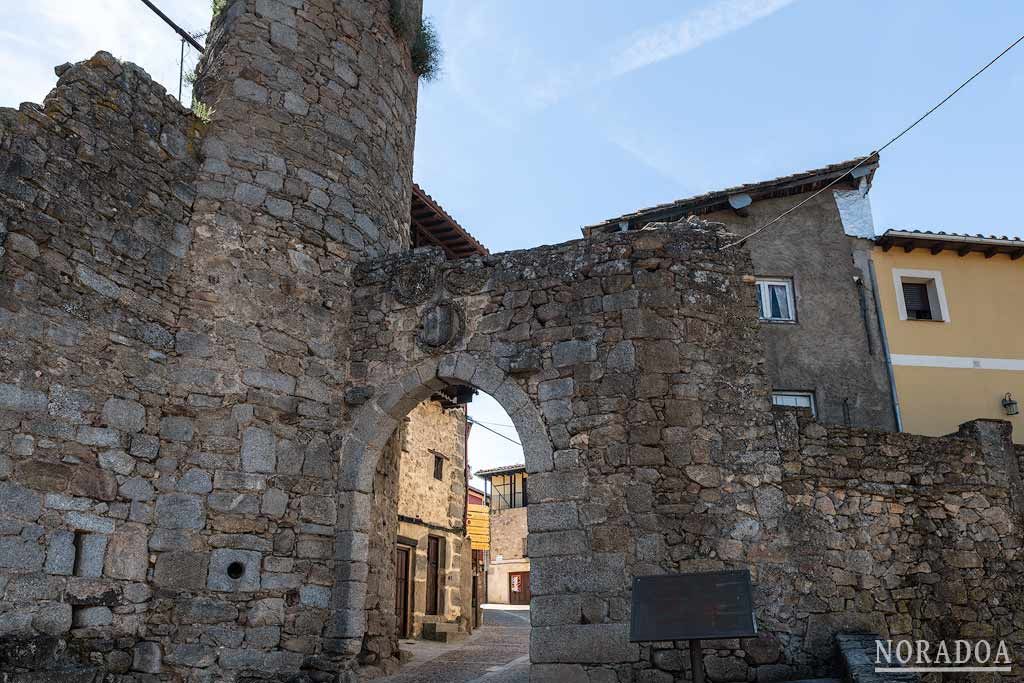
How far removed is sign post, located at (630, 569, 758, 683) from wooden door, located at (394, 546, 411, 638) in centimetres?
797

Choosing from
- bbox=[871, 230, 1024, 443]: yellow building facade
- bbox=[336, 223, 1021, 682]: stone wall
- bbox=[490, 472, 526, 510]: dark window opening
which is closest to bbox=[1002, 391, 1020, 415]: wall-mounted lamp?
bbox=[871, 230, 1024, 443]: yellow building facade

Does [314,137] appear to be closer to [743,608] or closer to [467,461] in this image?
[743,608]

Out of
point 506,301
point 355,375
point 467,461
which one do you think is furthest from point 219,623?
point 467,461

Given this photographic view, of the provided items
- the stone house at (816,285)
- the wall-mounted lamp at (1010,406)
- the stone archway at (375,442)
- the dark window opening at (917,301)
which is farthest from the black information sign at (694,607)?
the wall-mounted lamp at (1010,406)

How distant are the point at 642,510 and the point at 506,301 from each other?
2.25 m

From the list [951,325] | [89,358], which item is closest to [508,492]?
[951,325]

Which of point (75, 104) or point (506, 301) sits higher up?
point (75, 104)

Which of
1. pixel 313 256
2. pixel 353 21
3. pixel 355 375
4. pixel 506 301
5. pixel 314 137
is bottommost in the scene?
pixel 355 375

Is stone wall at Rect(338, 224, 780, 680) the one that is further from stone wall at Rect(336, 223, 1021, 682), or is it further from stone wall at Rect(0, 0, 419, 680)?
stone wall at Rect(0, 0, 419, 680)

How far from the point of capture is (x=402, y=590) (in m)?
12.6

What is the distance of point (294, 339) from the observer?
25.0 feet

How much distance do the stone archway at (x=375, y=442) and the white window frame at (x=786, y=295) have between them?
5.26 metres

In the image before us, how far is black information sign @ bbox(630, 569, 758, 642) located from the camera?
4516mm

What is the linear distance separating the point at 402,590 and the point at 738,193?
7667mm
